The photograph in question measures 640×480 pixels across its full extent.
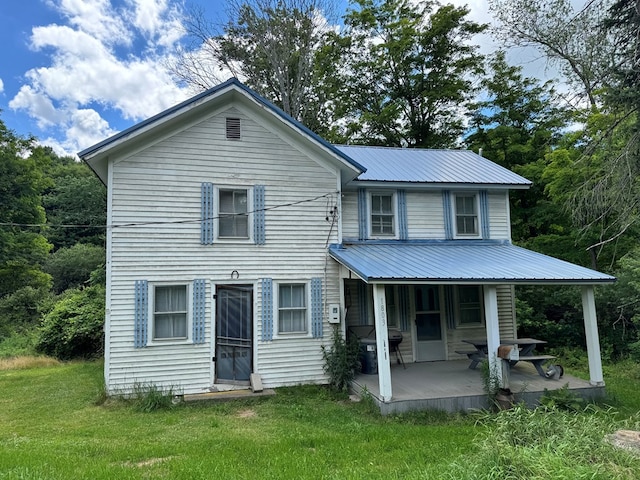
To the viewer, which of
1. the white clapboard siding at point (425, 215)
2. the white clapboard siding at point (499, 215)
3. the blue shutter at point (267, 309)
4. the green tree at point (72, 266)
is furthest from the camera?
the green tree at point (72, 266)

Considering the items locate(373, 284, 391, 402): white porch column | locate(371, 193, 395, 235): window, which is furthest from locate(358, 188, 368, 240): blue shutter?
locate(373, 284, 391, 402): white porch column

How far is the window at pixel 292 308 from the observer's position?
9.45 m

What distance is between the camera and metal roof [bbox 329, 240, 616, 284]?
7824 mm

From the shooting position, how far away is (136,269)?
8.61 metres

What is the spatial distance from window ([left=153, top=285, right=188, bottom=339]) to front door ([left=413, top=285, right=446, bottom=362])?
243 inches

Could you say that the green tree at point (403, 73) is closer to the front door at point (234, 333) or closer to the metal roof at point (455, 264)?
the metal roof at point (455, 264)

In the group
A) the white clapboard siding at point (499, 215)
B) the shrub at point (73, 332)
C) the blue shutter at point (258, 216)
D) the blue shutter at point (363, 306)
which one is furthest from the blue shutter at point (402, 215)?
the shrub at point (73, 332)

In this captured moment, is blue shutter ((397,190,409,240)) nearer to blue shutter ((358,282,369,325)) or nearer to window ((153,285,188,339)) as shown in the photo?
blue shutter ((358,282,369,325))

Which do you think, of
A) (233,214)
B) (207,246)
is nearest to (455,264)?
(233,214)

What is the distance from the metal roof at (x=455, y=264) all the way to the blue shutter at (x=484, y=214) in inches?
9.4

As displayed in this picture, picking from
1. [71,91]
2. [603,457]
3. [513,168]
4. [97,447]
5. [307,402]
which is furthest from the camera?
[71,91]

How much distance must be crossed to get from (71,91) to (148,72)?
31.7 feet

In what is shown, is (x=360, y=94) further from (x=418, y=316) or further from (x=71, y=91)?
(x=71, y=91)

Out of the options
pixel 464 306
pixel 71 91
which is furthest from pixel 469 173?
pixel 71 91
